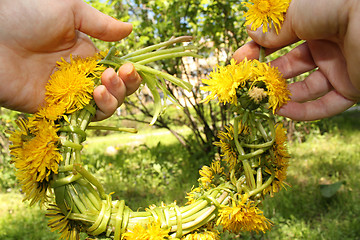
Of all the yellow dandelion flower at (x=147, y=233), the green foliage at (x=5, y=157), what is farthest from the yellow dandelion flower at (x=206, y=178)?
the green foliage at (x=5, y=157)

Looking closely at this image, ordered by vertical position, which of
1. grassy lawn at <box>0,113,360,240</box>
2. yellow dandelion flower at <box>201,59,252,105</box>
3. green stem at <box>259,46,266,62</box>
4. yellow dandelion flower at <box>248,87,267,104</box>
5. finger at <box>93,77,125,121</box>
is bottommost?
grassy lawn at <box>0,113,360,240</box>

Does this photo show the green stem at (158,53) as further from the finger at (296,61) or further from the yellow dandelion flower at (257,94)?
the finger at (296,61)

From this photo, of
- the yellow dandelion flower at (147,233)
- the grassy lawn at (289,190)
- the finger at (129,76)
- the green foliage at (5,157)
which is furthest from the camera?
the green foliage at (5,157)

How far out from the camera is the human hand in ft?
2.88

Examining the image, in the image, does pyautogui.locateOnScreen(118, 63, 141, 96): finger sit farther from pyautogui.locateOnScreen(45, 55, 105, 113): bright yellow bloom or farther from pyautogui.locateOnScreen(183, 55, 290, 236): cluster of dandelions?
pyautogui.locateOnScreen(183, 55, 290, 236): cluster of dandelions

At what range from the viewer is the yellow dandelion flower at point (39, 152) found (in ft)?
2.48

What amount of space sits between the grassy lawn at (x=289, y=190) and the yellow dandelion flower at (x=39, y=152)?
150cm

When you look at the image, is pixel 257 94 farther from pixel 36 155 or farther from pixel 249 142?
pixel 36 155

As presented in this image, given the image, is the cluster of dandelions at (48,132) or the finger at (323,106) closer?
the cluster of dandelions at (48,132)

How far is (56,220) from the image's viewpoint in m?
0.78

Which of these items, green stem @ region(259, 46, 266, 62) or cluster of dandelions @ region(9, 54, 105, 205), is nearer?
cluster of dandelions @ region(9, 54, 105, 205)

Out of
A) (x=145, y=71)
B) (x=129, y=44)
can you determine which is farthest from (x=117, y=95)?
(x=129, y=44)

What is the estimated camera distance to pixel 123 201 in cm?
81

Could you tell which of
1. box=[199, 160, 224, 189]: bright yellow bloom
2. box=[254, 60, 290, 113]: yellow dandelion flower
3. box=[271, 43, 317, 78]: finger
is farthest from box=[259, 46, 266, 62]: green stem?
box=[199, 160, 224, 189]: bright yellow bloom
